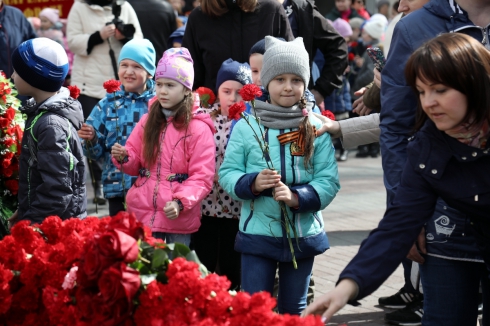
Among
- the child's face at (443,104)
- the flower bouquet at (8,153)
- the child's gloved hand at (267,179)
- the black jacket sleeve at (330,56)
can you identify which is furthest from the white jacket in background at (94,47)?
the child's face at (443,104)

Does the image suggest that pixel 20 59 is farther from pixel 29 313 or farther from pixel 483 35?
pixel 483 35

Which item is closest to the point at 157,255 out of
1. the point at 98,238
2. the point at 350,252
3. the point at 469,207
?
the point at 98,238

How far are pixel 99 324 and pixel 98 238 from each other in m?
0.26

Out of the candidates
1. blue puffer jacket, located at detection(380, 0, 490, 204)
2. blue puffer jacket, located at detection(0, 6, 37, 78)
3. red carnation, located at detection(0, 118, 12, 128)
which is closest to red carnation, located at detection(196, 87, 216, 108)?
red carnation, located at detection(0, 118, 12, 128)

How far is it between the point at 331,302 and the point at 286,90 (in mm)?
2048

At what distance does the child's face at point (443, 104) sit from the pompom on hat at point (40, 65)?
254 centimetres

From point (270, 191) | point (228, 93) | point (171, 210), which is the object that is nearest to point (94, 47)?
point (228, 93)

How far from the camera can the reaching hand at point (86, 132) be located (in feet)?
17.7

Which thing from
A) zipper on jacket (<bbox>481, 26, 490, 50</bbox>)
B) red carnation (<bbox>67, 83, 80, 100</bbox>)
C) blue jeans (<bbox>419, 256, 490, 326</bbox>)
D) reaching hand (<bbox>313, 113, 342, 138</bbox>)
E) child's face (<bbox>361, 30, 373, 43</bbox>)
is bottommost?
blue jeans (<bbox>419, 256, 490, 326</bbox>)

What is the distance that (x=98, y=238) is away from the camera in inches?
101

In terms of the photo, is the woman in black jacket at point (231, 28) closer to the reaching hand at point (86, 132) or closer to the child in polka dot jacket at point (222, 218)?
the child in polka dot jacket at point (222, 218)

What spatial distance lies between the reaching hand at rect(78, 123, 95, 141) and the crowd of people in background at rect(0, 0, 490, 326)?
0.01 m

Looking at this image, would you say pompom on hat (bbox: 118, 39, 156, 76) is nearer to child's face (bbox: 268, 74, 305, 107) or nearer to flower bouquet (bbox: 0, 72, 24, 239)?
flower bouquet (bbox: 0, 72, 24, 239)

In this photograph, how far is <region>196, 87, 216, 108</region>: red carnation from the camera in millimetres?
5383
